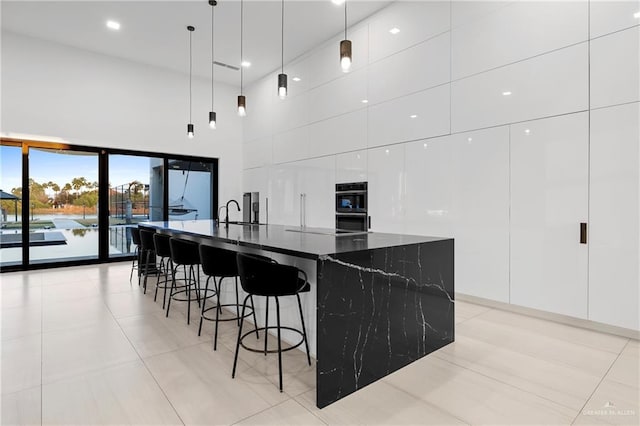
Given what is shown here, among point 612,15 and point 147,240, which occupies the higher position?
point 612,15

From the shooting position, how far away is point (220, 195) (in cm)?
778

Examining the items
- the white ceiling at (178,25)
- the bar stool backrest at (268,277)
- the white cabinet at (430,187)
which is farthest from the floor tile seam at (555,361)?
the white ceiling at (178,25)

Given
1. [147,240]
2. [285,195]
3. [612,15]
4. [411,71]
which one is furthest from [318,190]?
[612,15]

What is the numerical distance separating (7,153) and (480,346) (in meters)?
7.28

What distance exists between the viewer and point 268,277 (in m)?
2.08

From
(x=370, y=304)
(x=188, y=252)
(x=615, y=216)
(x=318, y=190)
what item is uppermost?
(x=318, y=190)

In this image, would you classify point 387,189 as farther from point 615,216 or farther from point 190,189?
point 190,189

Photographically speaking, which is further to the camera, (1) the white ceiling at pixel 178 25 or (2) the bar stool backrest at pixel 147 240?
(1) the white ceiling at pixel 178 25

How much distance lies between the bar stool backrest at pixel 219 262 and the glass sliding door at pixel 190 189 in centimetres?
516

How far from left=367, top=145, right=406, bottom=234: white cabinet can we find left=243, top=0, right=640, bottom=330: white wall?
19 mm

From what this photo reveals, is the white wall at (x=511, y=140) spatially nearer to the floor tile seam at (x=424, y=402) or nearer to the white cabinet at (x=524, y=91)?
the white cabinet at (x=524, y=91)

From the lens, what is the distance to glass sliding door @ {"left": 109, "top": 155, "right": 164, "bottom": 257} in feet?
21.6

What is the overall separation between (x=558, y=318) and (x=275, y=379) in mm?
2787

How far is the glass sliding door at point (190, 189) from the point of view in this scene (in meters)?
7.36
